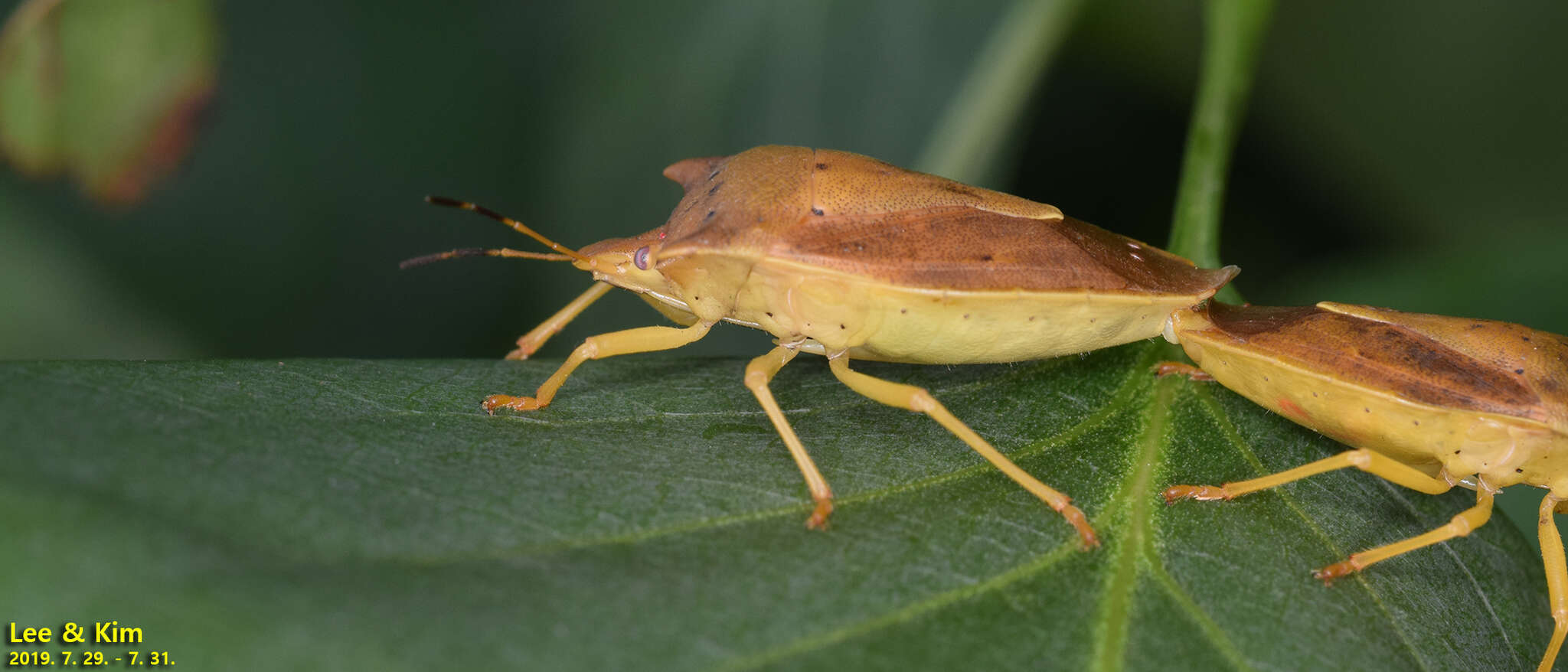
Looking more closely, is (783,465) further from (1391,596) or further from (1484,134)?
(1484,134)

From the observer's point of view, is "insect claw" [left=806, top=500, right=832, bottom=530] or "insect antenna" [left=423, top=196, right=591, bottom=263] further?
"insect antenna" [left=423, top=196, right=591, bottom=263]

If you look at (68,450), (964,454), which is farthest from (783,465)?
(68,450)

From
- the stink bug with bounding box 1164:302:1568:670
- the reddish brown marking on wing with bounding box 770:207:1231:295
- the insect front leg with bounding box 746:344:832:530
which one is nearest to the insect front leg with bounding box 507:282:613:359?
the insect front leg with bounding box 746:344:832:530

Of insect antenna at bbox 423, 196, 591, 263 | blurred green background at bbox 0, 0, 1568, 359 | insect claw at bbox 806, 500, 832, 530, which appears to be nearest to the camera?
insect claw at bbox 806, 500, 832, 530

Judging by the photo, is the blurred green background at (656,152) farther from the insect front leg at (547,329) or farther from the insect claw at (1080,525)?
the insect claw at (1080,525)

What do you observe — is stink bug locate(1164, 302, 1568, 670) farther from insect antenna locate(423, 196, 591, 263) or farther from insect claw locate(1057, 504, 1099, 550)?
insect antenna locate(423, 196, 591, 263)

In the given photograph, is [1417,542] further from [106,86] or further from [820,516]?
[106,86]

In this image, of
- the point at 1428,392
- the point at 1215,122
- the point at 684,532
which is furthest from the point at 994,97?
the point at 684,532


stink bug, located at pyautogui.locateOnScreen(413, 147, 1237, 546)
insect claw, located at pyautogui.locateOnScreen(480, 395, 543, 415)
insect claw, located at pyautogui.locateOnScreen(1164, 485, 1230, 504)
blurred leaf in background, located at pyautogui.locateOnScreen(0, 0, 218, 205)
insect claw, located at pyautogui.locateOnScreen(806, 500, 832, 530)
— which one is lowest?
insect claw, located at pyautogui.locateOnScreen(806, 500, 832, 530)
